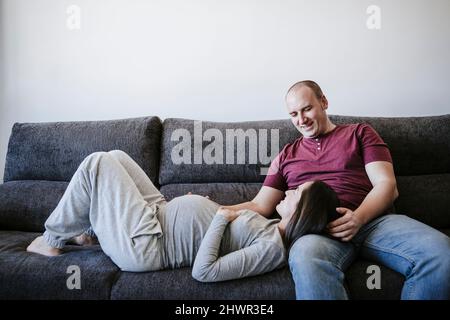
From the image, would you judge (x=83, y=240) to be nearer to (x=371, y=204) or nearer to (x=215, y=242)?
(x=215, y=242)

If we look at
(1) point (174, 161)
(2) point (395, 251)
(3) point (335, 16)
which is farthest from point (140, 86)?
(2) point (395, 251)

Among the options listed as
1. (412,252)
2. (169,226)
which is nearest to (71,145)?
(169,226)

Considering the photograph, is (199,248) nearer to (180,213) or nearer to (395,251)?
(180,213)

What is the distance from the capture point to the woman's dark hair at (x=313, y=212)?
3.40 feet

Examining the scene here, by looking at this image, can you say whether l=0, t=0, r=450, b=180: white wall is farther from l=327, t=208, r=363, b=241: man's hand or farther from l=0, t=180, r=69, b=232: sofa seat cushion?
l=327, t=208, r=363, b=241: man's hand

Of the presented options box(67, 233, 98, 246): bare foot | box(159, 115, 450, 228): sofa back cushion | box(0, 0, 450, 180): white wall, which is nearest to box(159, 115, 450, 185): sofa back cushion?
box(159, 115, 450, 228): sofa back cushion

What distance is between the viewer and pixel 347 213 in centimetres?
110

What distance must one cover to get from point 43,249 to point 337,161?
115cm

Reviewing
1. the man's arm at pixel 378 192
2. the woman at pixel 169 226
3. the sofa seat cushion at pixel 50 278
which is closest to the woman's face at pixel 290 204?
the woman at pixel 169 226

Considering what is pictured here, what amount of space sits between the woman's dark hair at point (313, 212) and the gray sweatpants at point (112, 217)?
0.45 m

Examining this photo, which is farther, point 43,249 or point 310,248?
point 43,249

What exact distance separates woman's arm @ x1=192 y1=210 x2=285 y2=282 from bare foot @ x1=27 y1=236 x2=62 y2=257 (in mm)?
538
